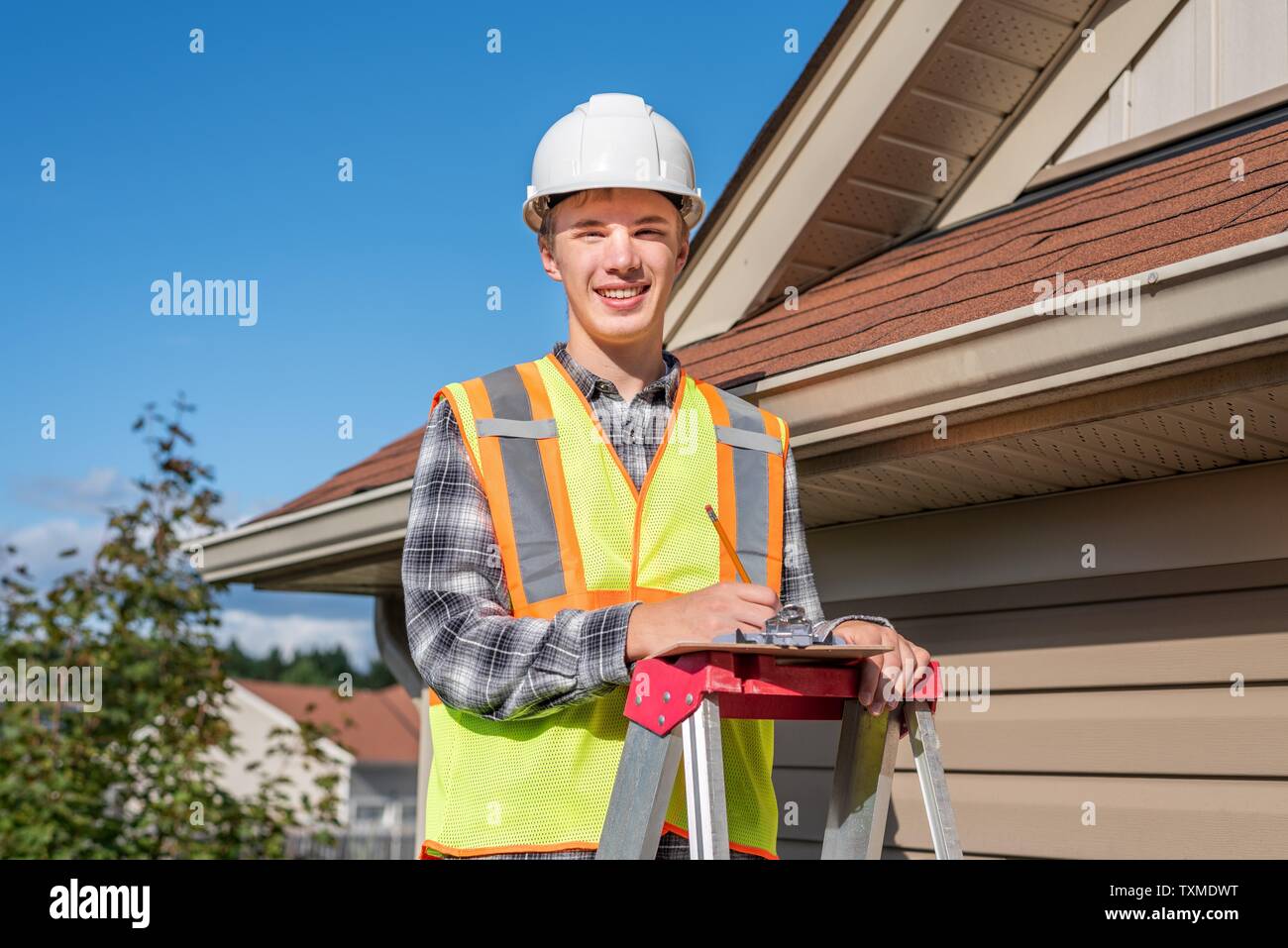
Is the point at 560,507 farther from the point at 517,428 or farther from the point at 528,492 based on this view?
the point at 517,428

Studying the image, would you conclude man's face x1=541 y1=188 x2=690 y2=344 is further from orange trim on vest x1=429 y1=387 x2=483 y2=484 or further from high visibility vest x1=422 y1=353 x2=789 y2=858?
orange trim on vest x1=429 y1=387 x2=483 y2=484

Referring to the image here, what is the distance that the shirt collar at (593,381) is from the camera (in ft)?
8.10

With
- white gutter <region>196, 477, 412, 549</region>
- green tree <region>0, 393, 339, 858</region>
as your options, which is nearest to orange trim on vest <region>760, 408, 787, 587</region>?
white gutter <region>196, 477, 412, 549</region>

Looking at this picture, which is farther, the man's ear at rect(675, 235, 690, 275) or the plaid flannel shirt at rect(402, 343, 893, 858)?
the man's ear at rect(675, 235, 690, 275)

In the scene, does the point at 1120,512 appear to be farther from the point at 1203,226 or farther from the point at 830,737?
the point at 830,737

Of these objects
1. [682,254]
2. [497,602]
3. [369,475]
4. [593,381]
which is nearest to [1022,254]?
[682,254]

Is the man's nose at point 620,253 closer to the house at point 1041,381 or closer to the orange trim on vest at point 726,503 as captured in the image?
the orange trim on vest at point 726,503

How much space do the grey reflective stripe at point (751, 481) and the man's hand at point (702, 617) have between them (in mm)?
448

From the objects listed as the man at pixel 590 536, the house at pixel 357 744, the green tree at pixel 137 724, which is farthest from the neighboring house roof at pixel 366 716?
the man at pixel 590 536

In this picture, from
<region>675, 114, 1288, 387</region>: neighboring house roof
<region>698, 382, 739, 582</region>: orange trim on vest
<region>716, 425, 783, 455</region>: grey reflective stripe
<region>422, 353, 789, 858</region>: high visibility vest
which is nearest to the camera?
<region>422, 353, 789, 858</region>: high visibility vest

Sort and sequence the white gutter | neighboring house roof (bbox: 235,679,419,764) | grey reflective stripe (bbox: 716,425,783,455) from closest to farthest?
grey reflective stripe (bbox: 716,425,783,455) → the white gutter → neighboring house roof (bbox: 235,679,419,764)

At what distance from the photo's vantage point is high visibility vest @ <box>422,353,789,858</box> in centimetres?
211

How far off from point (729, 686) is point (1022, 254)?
223 cm
